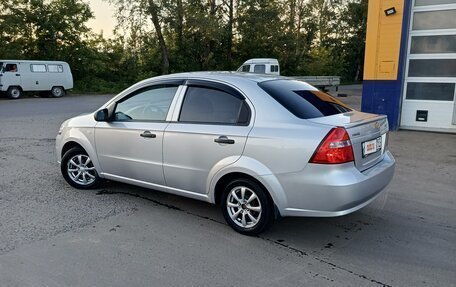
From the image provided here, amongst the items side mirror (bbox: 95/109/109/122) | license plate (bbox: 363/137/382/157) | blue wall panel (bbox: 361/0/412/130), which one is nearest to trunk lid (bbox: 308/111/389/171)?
license plate (bbox: 363/137/382/157)

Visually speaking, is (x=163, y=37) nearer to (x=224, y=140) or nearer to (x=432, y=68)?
(x=432, y=68)

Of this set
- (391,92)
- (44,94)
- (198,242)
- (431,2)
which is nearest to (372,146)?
(198,242)

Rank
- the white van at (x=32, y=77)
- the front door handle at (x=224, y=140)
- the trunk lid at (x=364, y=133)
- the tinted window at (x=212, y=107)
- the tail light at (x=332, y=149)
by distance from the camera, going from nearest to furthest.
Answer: the tail light at (x=332, y=149)
the trunk lid at (x=364, y=133)
the front door handle at (x=224, y=140)
the tinted window at (x=212, y=107)
the white van at (x=32, y=77)

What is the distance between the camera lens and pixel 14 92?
68.3 ft

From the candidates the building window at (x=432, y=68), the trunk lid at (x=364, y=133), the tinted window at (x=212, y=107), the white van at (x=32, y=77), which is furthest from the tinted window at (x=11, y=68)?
the trunk lid at (x=364, y=133)

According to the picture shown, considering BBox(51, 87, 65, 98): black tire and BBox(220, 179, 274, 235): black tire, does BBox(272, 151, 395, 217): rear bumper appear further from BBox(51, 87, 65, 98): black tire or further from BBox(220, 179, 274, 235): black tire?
BBox(51, 87, 65, 98): black tire

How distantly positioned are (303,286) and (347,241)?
102 cm

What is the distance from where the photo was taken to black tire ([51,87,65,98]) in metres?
22.5

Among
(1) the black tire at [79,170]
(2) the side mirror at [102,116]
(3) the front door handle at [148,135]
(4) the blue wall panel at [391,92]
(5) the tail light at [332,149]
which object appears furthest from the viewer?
(4) the blue wall panel at [391,92]

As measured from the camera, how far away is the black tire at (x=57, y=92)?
2248 centimetres

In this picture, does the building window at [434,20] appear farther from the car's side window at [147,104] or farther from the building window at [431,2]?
the car's side window at [147,104]

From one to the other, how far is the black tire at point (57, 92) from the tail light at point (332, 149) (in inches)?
865

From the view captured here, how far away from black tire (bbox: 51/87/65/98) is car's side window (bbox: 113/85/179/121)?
1962 centimetres

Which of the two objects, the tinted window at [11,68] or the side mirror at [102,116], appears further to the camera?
the tinted window at [11,68]
